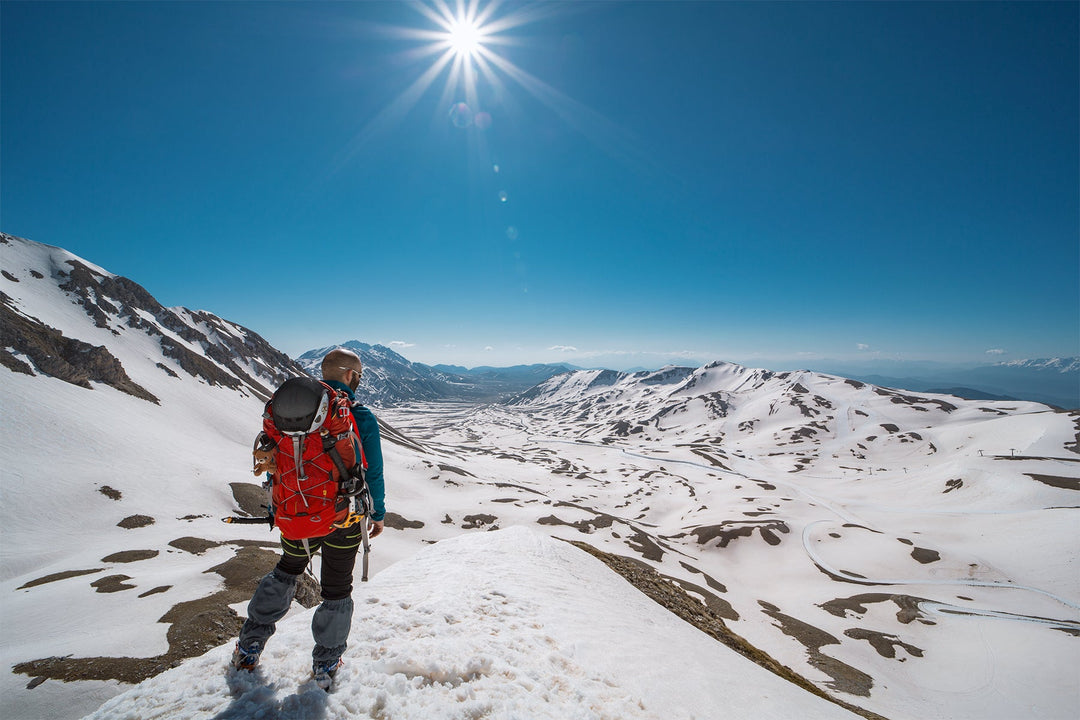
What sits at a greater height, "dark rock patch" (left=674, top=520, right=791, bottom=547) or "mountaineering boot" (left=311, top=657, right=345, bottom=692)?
"mountaineering boot" (left=311, top=657, right=345, bottom=692)

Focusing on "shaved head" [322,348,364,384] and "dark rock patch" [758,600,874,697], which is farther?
"dark rock patch" [758,600,874,697]

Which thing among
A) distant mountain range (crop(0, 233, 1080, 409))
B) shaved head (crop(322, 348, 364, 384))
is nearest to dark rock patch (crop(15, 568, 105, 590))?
shaved head (crop(322, 348, 364, 384))

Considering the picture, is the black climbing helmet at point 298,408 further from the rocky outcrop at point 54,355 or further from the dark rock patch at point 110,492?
the rocky outcrop at point 54,355

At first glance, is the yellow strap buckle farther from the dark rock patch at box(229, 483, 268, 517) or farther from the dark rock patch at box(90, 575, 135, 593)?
the dark rock patch at box(229, 483, 268, 517)

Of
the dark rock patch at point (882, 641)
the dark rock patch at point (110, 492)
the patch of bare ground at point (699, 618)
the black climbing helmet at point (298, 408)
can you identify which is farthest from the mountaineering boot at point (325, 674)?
the dark rock patch at point (882, 641)

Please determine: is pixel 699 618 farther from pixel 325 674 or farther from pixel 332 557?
pixel 332 557

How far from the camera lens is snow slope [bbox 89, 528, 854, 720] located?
18.2 ft

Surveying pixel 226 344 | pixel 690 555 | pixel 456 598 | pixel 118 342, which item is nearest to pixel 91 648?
pixel 456 598

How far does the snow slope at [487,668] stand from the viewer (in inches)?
218

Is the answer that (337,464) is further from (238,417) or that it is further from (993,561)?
(238,417)

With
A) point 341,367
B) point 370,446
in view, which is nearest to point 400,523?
point 370,446

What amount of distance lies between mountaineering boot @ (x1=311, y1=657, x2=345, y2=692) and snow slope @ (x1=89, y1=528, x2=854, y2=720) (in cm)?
12

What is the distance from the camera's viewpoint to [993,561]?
62.4m

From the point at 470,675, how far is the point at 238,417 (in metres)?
115
